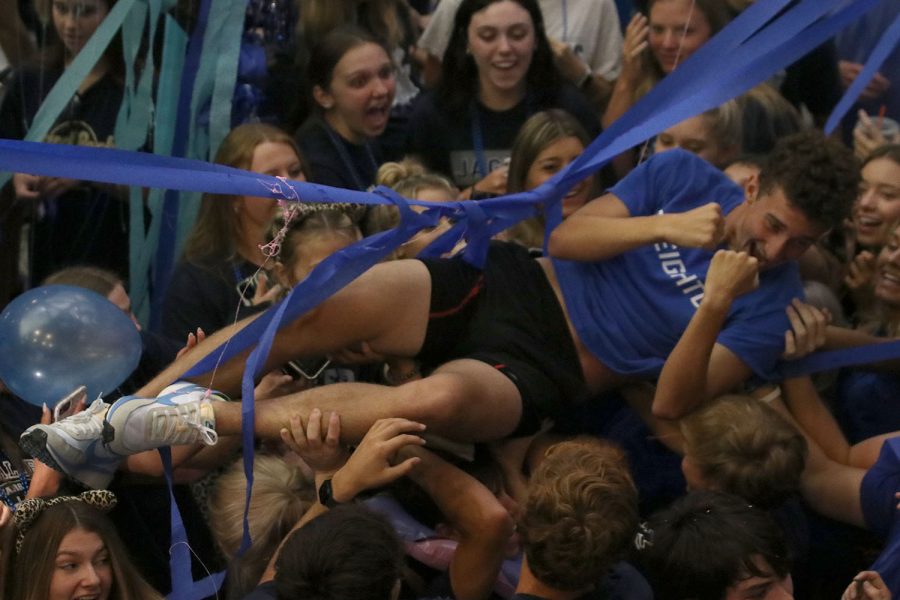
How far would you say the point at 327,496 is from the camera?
3090 millimetres

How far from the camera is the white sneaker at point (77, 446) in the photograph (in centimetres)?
302

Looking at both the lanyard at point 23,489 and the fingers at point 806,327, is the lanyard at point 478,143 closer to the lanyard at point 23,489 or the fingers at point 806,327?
the fingers at point 806,327

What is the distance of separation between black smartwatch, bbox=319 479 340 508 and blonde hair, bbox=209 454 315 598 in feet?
0.53

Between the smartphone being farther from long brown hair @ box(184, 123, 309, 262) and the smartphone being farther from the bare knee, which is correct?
long brown hair @ box(184, 123, 309, 262)

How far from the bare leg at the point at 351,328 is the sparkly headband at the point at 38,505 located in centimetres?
30

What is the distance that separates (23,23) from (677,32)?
6.82 feet

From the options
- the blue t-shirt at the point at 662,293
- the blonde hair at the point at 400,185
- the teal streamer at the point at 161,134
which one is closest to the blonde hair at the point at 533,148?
the blonde hair at the point at 400,185

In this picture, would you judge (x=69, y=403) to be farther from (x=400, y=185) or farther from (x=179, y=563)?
(x=400, y=185)

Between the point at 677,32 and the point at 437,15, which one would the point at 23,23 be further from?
the point at 677,32

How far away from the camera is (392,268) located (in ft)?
11.5

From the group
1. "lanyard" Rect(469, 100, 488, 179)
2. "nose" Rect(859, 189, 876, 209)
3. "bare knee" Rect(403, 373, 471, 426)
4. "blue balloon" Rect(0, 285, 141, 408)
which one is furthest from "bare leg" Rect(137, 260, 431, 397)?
"nose" Rect(859, 189, 876, 209)

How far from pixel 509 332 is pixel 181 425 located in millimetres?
886

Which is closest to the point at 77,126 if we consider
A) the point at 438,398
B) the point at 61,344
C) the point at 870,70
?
the point at 61,344

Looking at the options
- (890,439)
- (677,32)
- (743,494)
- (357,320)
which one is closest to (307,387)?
(357,320)
